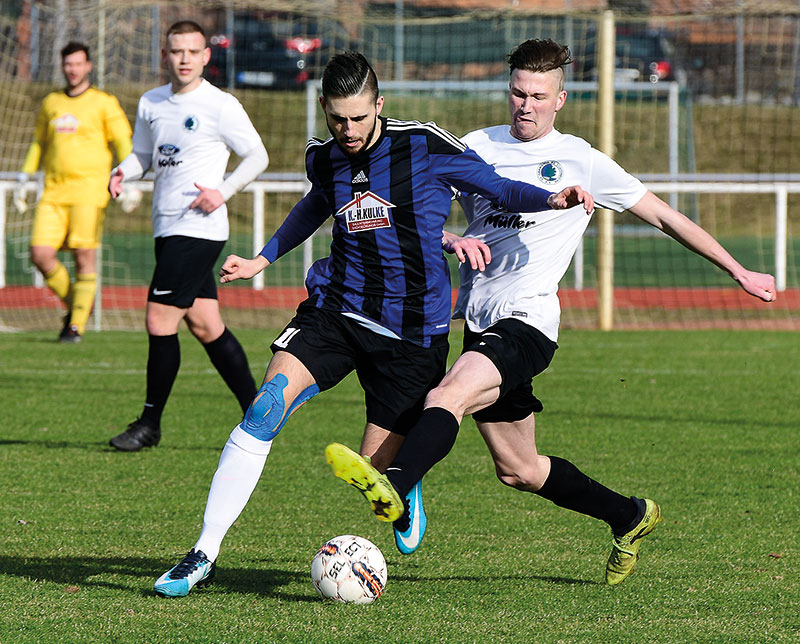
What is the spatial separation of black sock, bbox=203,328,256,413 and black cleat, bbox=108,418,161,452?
0.50 meters

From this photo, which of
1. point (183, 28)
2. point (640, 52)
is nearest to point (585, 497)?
point (183, 28)

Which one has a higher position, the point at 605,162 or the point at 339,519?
the point at 605,162

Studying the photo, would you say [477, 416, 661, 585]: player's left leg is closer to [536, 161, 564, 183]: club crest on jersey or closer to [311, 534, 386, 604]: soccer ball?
[311, 534, 386, 604]: soccer ball

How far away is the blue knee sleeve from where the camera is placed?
13.3 feet

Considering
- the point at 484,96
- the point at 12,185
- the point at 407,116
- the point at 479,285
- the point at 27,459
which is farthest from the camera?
the point at 484,96

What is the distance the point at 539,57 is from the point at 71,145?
750cm

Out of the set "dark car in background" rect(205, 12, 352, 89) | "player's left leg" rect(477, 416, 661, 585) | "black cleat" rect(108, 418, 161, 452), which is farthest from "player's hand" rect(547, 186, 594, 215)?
"dark car in background" rect(205, 12, 352, 89)

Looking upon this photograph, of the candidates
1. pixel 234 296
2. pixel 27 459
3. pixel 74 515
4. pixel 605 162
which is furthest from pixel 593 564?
pixel 234 296

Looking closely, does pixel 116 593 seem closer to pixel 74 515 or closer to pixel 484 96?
pixel 74 515

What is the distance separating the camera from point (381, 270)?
14.1ft

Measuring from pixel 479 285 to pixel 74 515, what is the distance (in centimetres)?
207

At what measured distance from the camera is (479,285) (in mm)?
4562

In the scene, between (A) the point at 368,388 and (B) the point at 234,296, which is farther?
(B) the point at 234,296

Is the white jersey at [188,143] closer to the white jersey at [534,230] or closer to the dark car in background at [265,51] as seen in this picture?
the white jersey at [534,230]
